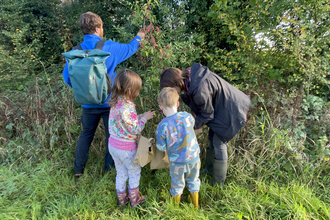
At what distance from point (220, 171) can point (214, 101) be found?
0.84m

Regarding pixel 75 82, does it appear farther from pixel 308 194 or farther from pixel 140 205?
pixel 308 194

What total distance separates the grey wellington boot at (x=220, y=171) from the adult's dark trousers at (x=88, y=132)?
1.44 metres

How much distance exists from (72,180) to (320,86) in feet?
13.5

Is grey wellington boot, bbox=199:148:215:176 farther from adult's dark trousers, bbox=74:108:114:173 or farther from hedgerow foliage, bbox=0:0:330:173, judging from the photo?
adult's dark trousers, bbox=74:108:114:173

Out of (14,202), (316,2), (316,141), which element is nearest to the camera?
(14,202)

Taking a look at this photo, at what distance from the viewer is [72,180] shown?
254 cm

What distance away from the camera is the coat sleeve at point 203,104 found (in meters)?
1.82

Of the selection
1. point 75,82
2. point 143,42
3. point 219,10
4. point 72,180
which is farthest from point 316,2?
point 72,180

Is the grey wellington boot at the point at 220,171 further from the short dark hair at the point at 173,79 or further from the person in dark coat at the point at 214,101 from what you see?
the short dark hair at the point at 173,79

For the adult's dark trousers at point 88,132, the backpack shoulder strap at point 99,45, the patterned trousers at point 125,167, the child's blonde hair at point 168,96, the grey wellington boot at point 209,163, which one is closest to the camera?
Answer: the child's blonde hair at point 168,96

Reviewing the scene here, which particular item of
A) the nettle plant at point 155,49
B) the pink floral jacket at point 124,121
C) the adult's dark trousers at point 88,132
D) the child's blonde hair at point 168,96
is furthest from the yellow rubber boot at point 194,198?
the adult's dark trousers at point 88,132

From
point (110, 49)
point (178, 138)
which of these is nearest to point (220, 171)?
point (178, 138)

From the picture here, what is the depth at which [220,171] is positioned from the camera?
2199 millimetres

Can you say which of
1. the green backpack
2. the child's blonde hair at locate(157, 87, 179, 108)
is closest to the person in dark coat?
the child's blonde hair at locate(157, 87, 179, 108)
